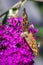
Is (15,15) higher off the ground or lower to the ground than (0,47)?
higher

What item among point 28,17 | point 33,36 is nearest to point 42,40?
point 33,36

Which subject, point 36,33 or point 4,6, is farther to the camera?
point 4,6

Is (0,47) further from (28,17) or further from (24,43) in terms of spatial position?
(28,17)

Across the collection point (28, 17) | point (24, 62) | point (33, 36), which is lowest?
point (24, 62)

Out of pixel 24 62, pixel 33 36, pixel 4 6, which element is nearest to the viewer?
pixel 24 62

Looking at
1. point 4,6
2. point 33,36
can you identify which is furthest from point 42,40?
point 4,6

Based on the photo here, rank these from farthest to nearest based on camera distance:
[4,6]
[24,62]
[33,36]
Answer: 1. [4,6]
2. [33,36]
3. [24,62]
